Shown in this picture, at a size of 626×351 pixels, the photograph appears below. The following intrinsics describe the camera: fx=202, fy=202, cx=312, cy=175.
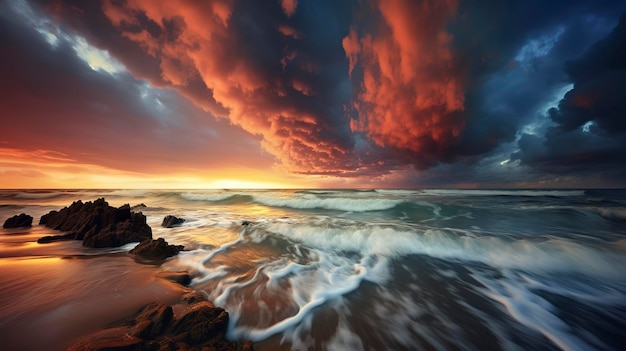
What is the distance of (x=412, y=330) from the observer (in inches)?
132

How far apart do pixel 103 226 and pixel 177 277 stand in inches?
235

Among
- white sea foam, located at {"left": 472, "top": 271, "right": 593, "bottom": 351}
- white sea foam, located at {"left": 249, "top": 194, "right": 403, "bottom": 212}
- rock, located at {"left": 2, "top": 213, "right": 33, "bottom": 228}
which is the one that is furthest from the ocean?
white sea foam, located at {"left": 249, "top": 194, "right": 403, "bottom": 212}

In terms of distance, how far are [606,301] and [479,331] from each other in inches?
144

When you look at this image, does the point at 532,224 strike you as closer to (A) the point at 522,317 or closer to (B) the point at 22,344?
(A) the point at 522,317

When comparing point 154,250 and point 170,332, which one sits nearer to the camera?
point 170,332

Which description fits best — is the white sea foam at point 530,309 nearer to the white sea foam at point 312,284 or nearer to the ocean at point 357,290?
the ocean at point 357,290

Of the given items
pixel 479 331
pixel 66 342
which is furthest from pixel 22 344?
pixel 479 331

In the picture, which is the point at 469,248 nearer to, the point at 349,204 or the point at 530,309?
the point at 530,309

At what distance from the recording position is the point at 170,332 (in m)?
2.54

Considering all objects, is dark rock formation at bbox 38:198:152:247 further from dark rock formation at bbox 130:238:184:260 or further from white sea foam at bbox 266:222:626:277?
white sea foam at bbox 266:222:626:277

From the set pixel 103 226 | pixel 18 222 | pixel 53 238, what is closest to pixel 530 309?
pixel 103 226

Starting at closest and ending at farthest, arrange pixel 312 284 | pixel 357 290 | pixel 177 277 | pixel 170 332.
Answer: pixel 170 332
pixel 177 277
pixel 357 290
pixel 312 284

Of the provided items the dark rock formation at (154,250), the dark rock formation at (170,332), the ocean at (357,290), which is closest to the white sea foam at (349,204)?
the ocean at (357,290)

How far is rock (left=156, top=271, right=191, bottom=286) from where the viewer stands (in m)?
4.32
